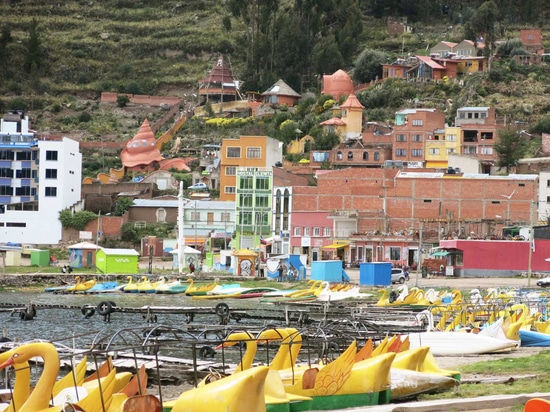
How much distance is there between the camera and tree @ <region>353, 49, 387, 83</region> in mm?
135250

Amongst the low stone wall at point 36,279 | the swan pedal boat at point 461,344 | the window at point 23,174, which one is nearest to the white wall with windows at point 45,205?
the window at point 23,174

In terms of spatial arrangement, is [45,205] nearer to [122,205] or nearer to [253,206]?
[122,205]

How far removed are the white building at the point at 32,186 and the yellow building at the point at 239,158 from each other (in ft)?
38.7

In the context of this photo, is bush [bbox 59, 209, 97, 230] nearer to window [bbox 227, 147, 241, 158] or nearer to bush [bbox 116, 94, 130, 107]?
window [bbox 227, 147, 241, 158]

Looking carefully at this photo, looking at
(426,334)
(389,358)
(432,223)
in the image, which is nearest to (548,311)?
(426,334)

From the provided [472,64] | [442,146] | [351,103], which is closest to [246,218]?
[442,146]

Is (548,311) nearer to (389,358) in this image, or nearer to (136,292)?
(389,358)

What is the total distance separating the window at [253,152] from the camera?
106m

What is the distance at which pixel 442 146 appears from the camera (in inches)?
4427

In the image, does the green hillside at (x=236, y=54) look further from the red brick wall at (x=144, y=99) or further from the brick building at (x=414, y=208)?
the brick building at (x=414, y=208)

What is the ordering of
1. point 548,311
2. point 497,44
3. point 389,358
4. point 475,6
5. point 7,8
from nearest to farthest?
point 389,358 → point 548,311 → point 497,44 → point 475,6 → point 7,8

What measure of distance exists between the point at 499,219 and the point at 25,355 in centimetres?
7038

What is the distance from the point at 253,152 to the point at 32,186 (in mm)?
16960

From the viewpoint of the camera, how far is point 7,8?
555ft
